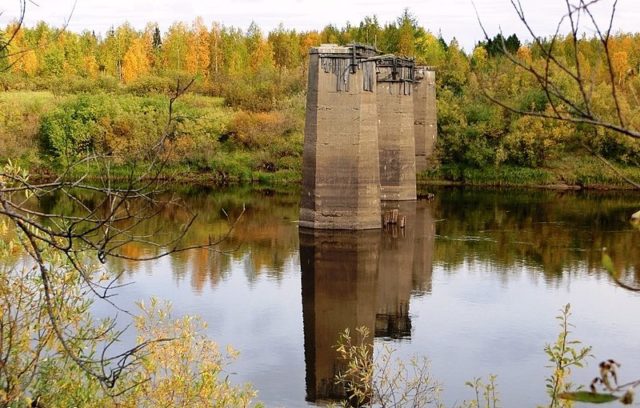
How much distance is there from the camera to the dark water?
13.1 metres

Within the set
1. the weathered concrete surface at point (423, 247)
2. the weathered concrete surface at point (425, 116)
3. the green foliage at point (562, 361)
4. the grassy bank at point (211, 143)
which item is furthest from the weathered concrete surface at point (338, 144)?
the green foliage at point (562, 361)

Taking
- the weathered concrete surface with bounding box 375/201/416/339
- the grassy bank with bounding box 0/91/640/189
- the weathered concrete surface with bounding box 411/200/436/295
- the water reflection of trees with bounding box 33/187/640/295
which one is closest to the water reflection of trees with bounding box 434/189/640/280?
the water reflection of trees with bounding box 33/187/640/295

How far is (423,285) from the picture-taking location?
1884 cm

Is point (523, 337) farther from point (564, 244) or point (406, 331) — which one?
point (564, 244)

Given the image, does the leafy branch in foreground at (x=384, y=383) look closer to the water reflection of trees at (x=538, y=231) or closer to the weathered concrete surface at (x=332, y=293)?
the weathered concrete surface at (x=332, y=293)

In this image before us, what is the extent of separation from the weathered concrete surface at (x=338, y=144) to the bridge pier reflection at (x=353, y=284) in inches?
33.7

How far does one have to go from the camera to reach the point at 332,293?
57.9 ft

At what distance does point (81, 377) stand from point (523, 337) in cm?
1053

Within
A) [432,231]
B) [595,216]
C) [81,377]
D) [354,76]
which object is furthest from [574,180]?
[81,377]

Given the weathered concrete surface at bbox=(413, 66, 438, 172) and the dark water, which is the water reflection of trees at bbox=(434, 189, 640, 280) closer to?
the dark water

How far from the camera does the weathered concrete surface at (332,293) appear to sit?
1331 centimetres

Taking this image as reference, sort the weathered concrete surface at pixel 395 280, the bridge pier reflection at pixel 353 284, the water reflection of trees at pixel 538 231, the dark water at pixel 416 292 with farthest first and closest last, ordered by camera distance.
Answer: the water reflection of trees at pixel 538 231
the weathered concrete surface at pixel 395 280
the bridge pier reflection at pixel 353 284
the dark water at pixel 416 292

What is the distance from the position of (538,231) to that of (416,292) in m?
7.72

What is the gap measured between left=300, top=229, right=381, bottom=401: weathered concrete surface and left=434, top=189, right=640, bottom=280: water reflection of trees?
217 centimetres
